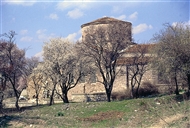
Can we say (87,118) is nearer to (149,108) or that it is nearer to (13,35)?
(149,108)

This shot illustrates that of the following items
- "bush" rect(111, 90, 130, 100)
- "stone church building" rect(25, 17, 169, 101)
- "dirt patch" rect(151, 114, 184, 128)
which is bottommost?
"dirt patch" rect(151, 114, 184, 128)

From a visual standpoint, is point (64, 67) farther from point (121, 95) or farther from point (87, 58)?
point (121, 95)

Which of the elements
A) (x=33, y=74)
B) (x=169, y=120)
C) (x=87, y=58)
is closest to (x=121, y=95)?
(x=87, y=58)

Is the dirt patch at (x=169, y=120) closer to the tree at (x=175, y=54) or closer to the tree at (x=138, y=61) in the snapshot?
the tree at (x=175, y=54)

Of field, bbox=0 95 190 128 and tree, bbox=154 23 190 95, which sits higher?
tree, bbox=154 23 190 95

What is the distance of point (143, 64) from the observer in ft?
113

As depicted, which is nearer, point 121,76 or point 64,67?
point 64,67

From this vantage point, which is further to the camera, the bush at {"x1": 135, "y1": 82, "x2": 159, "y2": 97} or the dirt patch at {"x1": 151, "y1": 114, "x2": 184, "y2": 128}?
the bush at {"x1": 135, "y1": 82, "x2": 159, "y2": 97}

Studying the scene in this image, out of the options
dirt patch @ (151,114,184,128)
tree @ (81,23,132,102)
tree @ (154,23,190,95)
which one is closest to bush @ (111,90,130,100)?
tree @ (81,23,132,102)

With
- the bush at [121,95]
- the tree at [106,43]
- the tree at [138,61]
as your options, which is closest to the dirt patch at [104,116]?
the tree at [106,43]

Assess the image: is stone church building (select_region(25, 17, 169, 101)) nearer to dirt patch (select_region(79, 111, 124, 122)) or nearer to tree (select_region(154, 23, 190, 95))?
tree (select_region(154, 23, 190, 95))

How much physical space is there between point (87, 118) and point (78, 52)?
1292 centimetres

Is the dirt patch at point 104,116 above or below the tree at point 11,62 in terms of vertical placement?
below

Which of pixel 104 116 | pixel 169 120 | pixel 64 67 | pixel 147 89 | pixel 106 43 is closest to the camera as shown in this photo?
pixel 169 120
